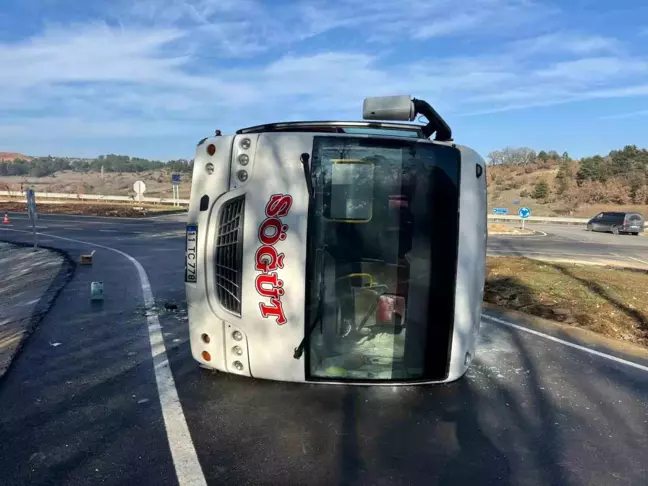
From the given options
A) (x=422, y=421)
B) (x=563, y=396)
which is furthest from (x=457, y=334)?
(x=563, y=396)

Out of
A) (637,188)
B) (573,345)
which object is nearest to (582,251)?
(573,345)

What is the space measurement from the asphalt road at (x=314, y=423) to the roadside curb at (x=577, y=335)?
1.37 feet

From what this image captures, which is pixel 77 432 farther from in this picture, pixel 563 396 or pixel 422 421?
pixel 563 396

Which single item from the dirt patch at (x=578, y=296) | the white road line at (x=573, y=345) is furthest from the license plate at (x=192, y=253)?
the dirt patch at (x=578, y=296)

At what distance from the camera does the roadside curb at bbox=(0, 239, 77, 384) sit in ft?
17.3

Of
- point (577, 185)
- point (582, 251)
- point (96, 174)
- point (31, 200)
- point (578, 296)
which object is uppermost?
point (96, 174)

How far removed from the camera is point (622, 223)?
32531 mm

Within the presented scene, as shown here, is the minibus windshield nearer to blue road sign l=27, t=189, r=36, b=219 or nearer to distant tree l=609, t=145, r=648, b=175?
blue road sign l=27, t=189, r=36, b=219

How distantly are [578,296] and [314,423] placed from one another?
7.41 metres

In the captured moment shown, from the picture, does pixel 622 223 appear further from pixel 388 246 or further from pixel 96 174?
pixel 96 174

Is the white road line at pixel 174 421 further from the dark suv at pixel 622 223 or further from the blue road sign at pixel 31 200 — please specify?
the dark suv at pixel 622 223

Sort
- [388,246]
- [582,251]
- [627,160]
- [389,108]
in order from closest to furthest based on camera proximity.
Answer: [388,246], [389,108], [582,251], [627,160]

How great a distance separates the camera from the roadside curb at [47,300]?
5.27 meters

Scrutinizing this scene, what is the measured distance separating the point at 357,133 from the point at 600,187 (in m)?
68.1
